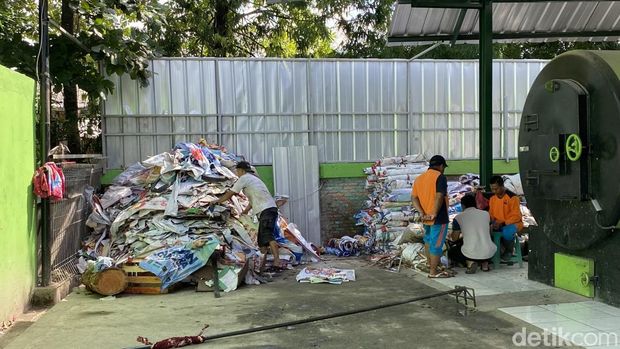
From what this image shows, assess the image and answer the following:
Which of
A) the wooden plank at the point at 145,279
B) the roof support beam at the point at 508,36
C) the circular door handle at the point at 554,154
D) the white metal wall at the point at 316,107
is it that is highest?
the roof support beam at the point at 508,36

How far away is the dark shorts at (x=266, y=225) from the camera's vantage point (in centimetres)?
831

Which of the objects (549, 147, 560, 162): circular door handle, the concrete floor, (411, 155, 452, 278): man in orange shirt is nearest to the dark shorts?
the concrete floor

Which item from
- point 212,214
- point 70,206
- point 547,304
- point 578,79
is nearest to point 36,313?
point 70,206

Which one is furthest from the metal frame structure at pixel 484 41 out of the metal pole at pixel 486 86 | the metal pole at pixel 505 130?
the metal pole at pixel 505 130

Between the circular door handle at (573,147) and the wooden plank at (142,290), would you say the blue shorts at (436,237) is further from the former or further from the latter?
the wooden plank at (142,290)

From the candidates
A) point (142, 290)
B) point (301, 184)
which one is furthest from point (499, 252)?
point (142, 290)

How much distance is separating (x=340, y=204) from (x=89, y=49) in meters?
5.72

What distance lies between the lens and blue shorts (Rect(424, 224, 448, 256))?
24.6ft

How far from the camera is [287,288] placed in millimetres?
7359

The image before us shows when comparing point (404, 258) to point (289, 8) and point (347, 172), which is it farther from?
point (289, 8)

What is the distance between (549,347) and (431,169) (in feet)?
10.9

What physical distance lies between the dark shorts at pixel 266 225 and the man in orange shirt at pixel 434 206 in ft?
7.14

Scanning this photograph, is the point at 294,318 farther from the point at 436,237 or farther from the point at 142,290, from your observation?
the point at 436,237

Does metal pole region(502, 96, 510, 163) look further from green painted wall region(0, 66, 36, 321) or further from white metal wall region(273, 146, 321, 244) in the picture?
green painted wall region(0, 66, 36, 321)
